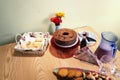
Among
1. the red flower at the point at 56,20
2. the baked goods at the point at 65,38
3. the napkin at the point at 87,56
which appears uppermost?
the red flower at the point at 56,20

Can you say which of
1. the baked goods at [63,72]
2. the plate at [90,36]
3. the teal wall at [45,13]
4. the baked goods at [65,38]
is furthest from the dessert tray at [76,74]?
the teal wall at [45,13]

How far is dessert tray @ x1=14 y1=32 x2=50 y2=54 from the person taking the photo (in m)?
0.98

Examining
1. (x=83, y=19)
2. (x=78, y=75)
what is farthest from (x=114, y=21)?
(x=78, y=75)

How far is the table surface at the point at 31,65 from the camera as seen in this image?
0.85 metres

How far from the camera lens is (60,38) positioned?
0.99 m

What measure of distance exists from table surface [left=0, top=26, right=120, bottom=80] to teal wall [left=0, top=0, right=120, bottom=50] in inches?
8.6

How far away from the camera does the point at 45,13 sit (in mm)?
1168

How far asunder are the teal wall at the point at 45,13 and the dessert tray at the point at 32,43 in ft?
0.29

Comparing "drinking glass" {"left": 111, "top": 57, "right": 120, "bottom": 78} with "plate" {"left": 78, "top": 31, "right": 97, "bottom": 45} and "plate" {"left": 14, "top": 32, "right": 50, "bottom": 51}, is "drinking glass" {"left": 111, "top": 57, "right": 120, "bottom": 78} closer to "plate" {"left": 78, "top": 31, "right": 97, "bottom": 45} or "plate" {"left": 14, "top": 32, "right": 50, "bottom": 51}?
"plate" {"left": 78, "top": 31, "right": 97, "bottom": 45}

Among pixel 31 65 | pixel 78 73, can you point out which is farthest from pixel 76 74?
pixel 31 65

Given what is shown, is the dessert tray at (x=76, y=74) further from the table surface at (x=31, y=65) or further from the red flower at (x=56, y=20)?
the red flower at (x=56, y=20)

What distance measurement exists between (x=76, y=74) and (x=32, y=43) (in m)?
0.40

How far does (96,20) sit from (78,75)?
2.45 ft

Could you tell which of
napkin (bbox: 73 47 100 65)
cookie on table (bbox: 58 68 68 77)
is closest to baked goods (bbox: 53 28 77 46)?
napkin (bbox: 73 47 100 65)
